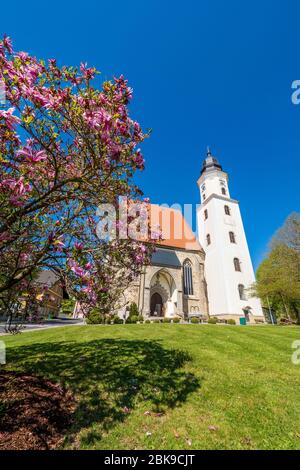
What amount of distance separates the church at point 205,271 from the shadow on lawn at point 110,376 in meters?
19.2

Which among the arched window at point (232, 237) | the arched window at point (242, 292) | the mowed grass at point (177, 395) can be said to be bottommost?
the mowed grass at point (177, 395)

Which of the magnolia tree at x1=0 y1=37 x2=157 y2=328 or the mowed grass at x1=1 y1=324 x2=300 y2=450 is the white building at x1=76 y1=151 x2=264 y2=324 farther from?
the magnolia tree at x1=0 y1=37 x2=157 y2=328

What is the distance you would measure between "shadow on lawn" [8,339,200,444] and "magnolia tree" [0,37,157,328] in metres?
1.86

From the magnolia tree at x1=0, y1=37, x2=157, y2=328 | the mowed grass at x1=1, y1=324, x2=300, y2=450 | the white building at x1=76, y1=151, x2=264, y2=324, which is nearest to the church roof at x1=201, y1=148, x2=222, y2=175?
the white building at x1=76, y1=151, x2=264, y2=324

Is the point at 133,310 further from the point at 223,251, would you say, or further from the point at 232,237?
the point at 232,237

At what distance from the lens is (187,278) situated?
109ft

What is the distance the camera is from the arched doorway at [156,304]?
3231 cm

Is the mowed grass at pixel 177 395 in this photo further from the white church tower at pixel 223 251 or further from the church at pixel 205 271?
the white church tower at pixel 223 251

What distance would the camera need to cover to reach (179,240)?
36.2 m

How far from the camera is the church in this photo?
29719 millimetres

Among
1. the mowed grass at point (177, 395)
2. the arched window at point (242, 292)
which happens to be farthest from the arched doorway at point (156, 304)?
the mowed grass at point (177, 395)

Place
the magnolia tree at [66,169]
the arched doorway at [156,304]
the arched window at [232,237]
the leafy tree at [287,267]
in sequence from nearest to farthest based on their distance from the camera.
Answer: the magnolia tree at [66,169] < the leafy tree at [287,267] < the arched doorway at [156,304] < the arched window at [232,237]
